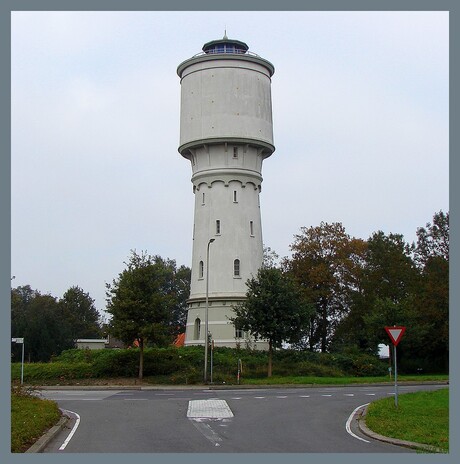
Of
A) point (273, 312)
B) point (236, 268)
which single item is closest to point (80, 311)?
point (236, 268)

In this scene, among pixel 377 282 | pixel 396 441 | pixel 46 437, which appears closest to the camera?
pixel 396 441

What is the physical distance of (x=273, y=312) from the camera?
4362 centimetres

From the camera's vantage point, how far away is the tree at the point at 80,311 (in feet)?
289

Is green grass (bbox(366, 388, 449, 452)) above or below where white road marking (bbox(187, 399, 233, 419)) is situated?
above

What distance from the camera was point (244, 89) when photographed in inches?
2151

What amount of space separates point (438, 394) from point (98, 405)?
11.6m

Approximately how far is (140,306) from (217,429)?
23.3 metres

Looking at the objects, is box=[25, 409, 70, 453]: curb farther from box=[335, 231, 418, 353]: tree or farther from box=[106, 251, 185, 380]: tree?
box=[335, 231, 418, 353]: tree

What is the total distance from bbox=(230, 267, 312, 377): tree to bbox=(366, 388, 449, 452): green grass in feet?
59.2

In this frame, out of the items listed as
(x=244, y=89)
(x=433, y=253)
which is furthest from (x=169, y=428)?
(x=433, y=253)

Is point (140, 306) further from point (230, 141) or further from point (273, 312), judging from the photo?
point (230, 141)

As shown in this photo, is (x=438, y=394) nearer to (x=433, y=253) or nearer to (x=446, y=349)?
(x=446, y=349)

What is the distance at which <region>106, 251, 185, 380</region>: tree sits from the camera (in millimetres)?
40812

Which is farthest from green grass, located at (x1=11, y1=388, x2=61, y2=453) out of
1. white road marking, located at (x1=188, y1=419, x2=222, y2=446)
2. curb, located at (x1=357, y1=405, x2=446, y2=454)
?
curb, located at (x1=357, y1=405, x2=446, y2=454)
